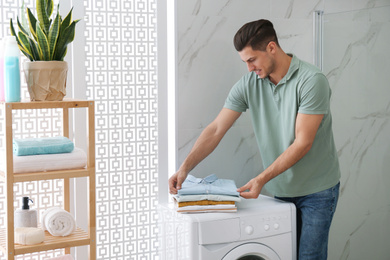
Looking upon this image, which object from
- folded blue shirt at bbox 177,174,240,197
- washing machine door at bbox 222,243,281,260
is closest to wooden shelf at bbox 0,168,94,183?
folded blue shirt at bbox 177,174,240,197

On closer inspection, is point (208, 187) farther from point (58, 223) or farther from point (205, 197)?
point (58, 223)

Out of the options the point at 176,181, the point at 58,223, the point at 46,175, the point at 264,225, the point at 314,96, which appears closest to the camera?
the point at 46,175

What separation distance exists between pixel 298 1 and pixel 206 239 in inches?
64.0

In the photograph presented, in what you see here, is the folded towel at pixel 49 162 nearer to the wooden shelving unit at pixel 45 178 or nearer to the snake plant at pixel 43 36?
the wooden shelving unit at pixel 45 178

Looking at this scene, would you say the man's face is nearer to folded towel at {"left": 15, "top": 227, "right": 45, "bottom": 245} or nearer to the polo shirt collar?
the polo shirt collar

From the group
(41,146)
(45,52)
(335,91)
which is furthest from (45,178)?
(335,91)

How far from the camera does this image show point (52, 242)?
2.10 metres

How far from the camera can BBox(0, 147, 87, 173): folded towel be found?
78.6 inches

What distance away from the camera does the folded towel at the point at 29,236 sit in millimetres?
2035

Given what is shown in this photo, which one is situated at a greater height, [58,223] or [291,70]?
[291,70]

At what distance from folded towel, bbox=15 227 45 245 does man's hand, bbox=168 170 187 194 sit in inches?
28.8

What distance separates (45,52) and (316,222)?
60.5 inches

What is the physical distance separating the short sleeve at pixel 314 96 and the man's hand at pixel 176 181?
2.23 ft

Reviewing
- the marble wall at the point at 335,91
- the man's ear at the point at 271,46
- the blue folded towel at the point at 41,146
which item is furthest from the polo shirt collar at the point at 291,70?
the blue folded towel at the point at 41,146
